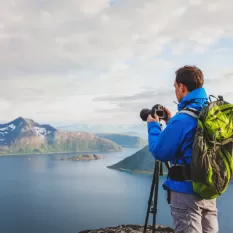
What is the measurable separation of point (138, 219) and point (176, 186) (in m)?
81.2

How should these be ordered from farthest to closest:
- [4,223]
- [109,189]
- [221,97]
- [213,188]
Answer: [109,189], [4,223], [221,97], [213,188]

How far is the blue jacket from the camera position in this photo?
371cm

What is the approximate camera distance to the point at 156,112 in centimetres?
436

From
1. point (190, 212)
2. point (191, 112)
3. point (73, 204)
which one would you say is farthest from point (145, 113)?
point (73, 204)

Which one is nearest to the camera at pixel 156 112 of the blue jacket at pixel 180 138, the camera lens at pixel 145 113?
the camera lens at pixel 145 113

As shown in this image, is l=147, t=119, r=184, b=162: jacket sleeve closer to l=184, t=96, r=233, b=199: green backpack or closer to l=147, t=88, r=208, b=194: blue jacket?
l=147, t=88, r=208, b=194: blue jacket

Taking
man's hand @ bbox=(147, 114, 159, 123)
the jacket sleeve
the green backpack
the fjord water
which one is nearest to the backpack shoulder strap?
the green backpack

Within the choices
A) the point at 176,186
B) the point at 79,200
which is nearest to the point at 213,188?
the point at 176,186

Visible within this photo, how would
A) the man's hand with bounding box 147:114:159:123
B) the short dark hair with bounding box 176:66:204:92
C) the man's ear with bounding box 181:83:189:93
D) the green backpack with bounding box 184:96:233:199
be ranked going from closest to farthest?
1. the green backpack with bounding box 184:96:233:199
2. the short dark hair with bounding box 176:66:204:92
3. the man's ear with bounding box 181:83:189:93
4. the man's hand with bounding box 147:114:159:123

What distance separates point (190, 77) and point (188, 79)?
0.12ft

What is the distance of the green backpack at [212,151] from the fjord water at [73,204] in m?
66.3

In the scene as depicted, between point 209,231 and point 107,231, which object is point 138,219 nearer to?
point 107,231

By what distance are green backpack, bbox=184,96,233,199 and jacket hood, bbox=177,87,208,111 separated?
16 centimetres

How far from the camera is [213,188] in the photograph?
12.1 ft
